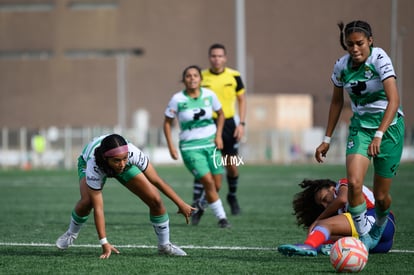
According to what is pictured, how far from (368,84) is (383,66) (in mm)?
230

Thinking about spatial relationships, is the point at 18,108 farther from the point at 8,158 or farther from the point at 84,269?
the point at 84,269

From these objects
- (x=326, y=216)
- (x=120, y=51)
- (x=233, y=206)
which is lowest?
(x=233, y=206)

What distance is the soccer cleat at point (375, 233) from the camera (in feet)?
25.1

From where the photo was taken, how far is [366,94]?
24.2 ft

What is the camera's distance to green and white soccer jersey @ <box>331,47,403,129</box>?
7227 millimetres

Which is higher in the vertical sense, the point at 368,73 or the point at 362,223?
the point at 368,73

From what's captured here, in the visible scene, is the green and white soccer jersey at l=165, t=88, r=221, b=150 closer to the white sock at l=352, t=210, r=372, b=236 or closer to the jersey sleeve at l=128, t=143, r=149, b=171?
the jersey sleeve at l=128, t=143, r=149, b=171

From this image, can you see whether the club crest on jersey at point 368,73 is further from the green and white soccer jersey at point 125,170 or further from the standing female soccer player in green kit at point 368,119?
the green and white soccer jersey at point 125,170

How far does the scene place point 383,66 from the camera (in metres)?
7.18

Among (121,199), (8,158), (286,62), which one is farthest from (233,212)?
(286,62)

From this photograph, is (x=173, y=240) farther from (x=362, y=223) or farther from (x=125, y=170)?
(x=362, y=223)

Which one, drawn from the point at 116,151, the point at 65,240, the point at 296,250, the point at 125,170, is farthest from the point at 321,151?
the point at 65,240

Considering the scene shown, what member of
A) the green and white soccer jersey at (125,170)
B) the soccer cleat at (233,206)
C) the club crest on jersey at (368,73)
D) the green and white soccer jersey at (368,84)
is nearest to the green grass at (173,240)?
the soccer cleat at (233,206)

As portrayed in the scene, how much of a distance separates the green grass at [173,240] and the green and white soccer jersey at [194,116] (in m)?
1.11
